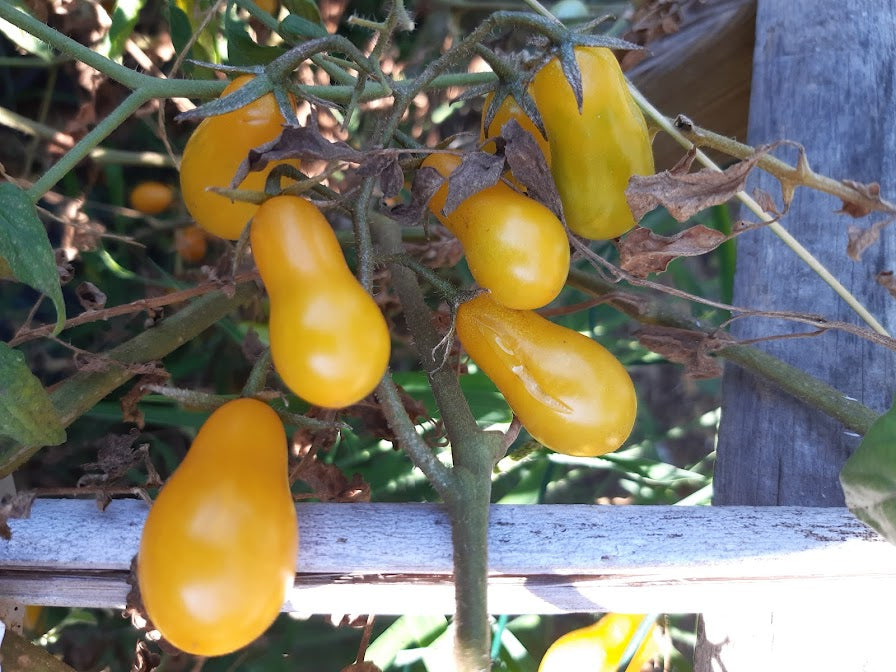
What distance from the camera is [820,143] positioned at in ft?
3.04

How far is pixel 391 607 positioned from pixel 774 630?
1.23 ft

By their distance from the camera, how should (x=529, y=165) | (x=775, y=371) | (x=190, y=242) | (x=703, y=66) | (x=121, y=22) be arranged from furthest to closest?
(x=190, y=242) < (x=703, y=66) < (x=121, y=22) < (x=775, y=371) < (x=529, y=165)

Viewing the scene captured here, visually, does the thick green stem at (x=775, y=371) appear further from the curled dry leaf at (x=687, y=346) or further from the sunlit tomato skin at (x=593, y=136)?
the sunlit tomato skin at (x=593, y=136)

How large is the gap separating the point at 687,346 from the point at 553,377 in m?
0.26

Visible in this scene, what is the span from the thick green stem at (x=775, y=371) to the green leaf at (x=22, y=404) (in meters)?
0.52

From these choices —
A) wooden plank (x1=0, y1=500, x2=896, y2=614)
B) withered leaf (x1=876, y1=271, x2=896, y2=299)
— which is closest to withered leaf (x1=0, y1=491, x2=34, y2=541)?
wooden plank (x1=0, y1=500, x2=896, y2=614)

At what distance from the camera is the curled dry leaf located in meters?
0.82

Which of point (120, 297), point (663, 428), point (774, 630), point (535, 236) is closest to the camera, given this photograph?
point (535, 236)

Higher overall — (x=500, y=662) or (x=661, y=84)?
(x=661, y=84)

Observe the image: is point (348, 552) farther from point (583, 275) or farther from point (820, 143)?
point (820, 143)

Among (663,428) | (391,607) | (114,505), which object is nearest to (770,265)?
(391,607)

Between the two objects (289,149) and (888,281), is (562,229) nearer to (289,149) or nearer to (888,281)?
(289,149)

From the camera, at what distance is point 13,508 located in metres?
0.63

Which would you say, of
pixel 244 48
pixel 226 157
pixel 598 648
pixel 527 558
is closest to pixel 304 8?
pixel 244 48
